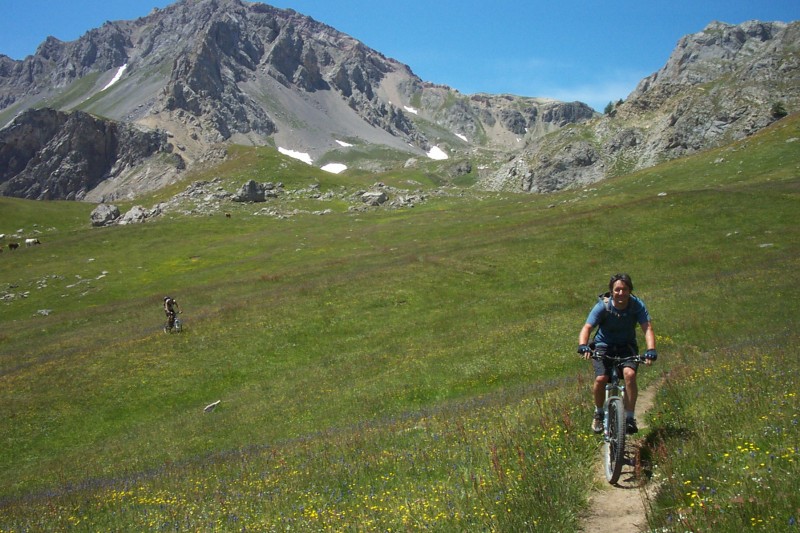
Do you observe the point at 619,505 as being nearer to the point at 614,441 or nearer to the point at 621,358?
the point at 614,441

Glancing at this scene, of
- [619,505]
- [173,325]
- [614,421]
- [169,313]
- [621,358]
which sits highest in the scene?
[621,358]

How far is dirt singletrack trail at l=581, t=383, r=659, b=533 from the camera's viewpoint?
8.06 m

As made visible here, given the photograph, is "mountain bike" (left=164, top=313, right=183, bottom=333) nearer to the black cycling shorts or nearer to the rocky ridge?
the black cycling shorts

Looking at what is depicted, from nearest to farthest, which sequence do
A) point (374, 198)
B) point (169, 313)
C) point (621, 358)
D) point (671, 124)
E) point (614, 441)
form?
point (614, 441)
point (621, 358)
point (169, 313)
point (671, 124)
point (374, 198)

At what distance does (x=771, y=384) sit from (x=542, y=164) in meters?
121

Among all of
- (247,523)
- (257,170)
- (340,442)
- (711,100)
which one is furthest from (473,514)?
(257,170)

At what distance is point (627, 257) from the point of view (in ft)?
147

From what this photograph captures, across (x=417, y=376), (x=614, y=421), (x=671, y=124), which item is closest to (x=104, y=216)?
(x=417, y=376)

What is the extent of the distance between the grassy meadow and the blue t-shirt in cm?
210

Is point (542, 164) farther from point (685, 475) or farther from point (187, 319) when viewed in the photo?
point (685, 475)

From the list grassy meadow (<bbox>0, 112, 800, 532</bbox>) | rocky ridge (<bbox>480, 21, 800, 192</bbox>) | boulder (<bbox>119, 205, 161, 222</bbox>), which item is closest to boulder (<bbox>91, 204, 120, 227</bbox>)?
boulder (<bbox>119, 205, 161, 222</bbox>)

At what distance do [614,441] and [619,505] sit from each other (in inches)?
49.2

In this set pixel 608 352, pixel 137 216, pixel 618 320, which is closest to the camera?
pixel 618 320

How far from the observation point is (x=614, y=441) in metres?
9.71
